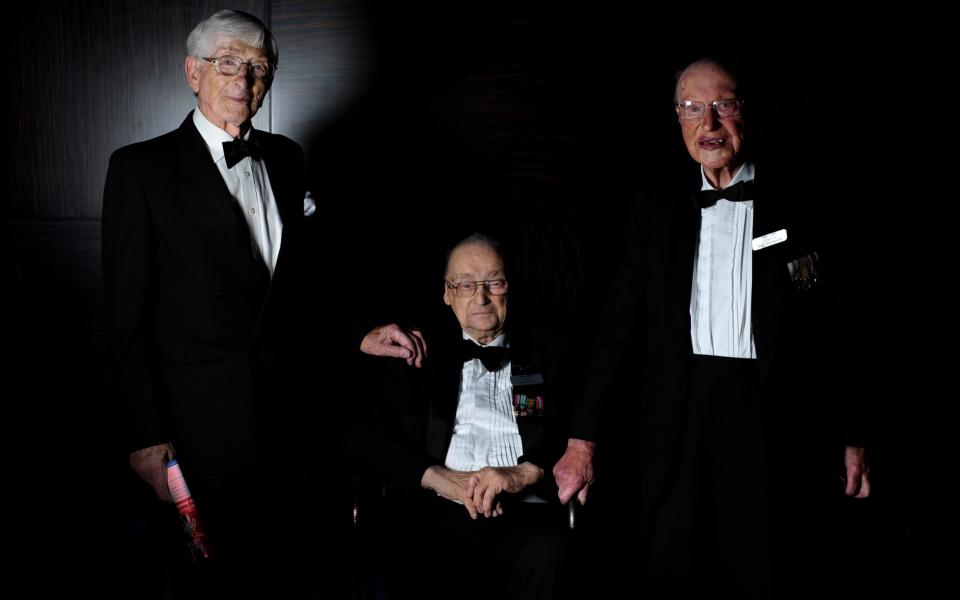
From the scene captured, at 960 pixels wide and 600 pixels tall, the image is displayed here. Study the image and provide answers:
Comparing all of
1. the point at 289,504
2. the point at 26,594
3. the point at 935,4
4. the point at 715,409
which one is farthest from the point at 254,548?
the point at 935,4

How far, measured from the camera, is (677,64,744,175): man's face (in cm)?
214

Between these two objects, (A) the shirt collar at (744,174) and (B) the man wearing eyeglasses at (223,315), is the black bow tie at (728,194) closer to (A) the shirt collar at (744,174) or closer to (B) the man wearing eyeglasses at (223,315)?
(A) the shirt collar at (744,174)

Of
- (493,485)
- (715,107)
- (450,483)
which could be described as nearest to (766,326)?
(715,107)

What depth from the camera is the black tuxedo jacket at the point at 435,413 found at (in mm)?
2400

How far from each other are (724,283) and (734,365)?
22 centimetres

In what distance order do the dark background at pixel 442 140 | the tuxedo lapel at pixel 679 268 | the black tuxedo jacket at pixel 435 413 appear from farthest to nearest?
the dark background at pixel 442 140 < the black tuxedo jacket at pixel 435 413 < the tuxedo lapel at pixel 679 268

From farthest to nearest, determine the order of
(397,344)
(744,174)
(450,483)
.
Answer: (397,344), (450,483), (744,174)

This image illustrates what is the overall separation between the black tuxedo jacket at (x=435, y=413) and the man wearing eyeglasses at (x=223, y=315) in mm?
131

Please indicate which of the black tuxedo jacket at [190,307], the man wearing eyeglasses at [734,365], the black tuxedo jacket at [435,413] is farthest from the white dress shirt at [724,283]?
the black tuxedo jacket at [190,307]

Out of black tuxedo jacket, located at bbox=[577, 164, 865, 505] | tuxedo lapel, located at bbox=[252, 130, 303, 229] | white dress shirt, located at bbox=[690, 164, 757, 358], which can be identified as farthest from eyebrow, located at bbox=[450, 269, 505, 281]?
white dress shirt, located at bbox=[690, 164, 757, 358]

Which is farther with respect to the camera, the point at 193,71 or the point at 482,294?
the point at 482,294

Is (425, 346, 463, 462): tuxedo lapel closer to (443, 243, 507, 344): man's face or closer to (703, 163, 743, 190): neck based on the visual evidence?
(443, 243, 507, 344): man's face

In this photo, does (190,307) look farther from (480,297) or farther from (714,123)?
(714,123)

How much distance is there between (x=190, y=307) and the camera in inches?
83.4
